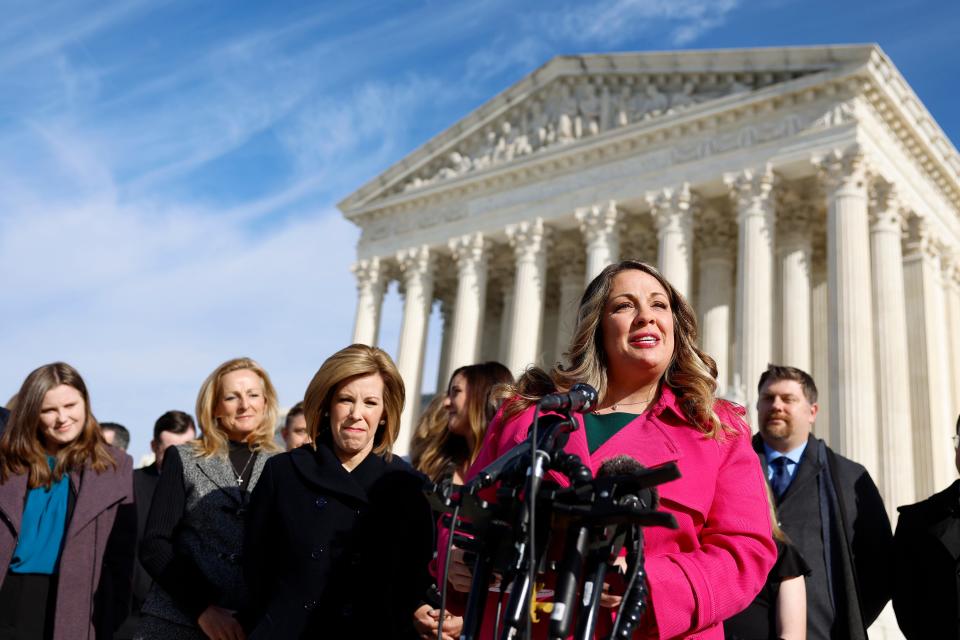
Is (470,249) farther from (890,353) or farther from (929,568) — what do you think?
(929,568)

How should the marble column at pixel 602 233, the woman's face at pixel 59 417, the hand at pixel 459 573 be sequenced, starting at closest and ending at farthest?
the hand at pixel 459 573, the woman's face at pixel 59 417, the marble column at pixel 602 233

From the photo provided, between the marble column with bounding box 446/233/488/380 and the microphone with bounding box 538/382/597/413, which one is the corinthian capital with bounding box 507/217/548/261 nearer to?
the marble column with bounding box 446/233/488/380

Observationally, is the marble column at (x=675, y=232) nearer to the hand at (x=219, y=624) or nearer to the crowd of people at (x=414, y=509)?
the crowd of people at (x=414, y=509)

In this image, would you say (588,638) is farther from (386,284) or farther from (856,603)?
(386,284)

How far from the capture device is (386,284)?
34750 millimetres

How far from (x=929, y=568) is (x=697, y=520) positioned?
11.6 ft

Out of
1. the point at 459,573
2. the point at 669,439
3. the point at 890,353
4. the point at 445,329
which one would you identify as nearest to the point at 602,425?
the point at 669,439

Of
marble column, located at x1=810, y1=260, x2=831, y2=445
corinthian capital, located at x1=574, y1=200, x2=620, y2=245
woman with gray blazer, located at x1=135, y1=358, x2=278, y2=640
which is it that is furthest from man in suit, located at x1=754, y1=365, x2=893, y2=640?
corinthian capital, located at x1=574, y1=200, x2=620, y2=245

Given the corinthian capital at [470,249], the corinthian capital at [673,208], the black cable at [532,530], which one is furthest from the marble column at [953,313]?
the black cable at [532,530]

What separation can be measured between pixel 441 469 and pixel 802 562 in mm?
2630

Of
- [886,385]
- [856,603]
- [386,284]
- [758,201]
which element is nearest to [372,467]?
[856,603]

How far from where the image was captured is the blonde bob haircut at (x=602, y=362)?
11.8 feet

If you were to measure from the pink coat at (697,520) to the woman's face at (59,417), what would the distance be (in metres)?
3.81

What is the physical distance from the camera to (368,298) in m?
34.1
